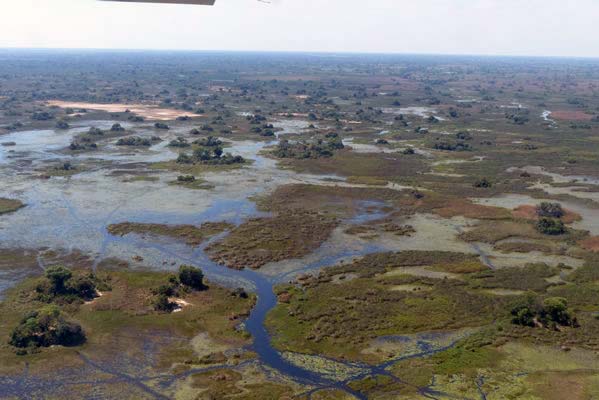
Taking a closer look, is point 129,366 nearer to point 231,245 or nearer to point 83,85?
point 231,245

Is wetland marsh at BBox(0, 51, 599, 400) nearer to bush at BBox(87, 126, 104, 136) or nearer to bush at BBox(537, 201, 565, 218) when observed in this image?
bush at BBox(537, 201, 565, 218)

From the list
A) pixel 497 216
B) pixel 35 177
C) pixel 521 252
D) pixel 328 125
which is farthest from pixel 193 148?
pixel 521 252

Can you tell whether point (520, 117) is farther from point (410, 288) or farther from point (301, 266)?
point (301, 266)

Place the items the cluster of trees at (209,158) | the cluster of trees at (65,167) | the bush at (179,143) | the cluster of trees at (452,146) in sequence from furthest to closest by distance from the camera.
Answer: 1. the cluster of trees at (452,146)
2. the bush at (179,143)
3. the cluster of trees at (209,158)
4. the cluster of trees at (65,167)

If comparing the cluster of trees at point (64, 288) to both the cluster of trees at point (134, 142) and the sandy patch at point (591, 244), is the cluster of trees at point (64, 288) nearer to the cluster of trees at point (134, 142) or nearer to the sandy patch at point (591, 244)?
the sandy patch at point (591, 244)

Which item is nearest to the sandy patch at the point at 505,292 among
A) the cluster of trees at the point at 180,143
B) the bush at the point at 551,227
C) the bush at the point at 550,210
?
the bush at the point at 551,227

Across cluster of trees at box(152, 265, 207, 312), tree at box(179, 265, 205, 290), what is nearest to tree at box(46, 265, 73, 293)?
cluster of trees at box(152, 265, 207, 312)
